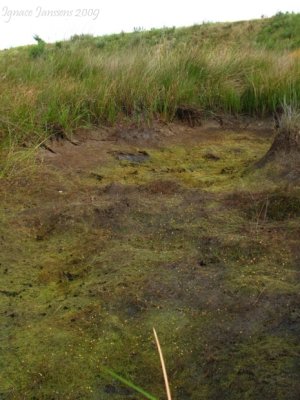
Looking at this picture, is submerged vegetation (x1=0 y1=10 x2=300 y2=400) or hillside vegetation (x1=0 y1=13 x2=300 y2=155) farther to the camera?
hillside vegetation (x1=0 y1=13 x2=300 y2=155)

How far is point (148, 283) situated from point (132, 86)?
3.08 m

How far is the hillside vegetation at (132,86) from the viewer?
4.27 metres

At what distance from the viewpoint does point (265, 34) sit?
757 inches

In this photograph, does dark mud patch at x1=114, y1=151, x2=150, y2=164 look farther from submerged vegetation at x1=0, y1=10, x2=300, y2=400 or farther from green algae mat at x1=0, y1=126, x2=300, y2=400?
green algae mat at x1=0, y1=126, x2=300, y2=400

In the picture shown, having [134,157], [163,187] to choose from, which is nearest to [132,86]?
[134,157]

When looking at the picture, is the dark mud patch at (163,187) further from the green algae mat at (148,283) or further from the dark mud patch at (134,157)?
the dark mud patch at (134,157)

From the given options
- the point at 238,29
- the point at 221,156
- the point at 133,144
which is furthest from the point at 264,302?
the point at 238,29

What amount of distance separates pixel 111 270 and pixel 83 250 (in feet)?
0.97

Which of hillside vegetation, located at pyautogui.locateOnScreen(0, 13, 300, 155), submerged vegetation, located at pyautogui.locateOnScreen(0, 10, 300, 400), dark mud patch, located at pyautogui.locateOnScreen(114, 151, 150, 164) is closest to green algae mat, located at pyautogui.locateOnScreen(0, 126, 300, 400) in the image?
submerged vegetation, located at pyautogui.locateOnScreen(0, 10, 300, 400)

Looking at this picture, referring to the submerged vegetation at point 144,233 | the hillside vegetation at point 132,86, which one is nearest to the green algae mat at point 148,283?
the submerged vegetation at point 144,233

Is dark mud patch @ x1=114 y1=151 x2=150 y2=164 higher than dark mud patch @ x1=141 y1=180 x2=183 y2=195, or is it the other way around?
dark mud patch @ x1=114 y1=151 x2=150 y2=164

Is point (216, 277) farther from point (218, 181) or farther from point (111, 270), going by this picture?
point (218, 181)

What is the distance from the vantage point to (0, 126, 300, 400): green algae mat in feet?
5.87

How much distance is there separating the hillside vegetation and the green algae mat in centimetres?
57
